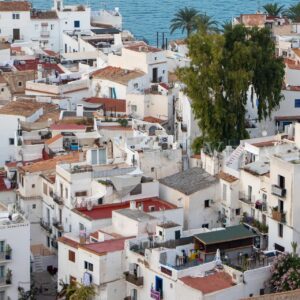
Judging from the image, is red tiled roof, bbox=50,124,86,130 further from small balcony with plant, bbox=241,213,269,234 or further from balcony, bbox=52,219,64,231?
small balcony with plant, bbox=241,213,269,234

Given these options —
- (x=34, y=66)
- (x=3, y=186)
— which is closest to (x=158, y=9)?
(x=34, y=66)

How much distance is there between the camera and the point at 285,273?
4312cm

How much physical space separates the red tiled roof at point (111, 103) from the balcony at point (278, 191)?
61.9 feet

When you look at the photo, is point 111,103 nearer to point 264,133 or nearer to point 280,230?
point 264,133

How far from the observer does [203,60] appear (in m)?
56.3

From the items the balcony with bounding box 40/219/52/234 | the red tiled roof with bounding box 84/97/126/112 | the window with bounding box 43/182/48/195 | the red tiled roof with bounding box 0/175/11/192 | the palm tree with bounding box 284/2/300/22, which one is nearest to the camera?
the balcony with bounding box 40/219/52/234

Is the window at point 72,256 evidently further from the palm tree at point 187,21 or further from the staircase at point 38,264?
the palm tree at point 187,21

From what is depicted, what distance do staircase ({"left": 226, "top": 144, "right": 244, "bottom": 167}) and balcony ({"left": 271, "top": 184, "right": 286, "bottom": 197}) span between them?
4.98 m

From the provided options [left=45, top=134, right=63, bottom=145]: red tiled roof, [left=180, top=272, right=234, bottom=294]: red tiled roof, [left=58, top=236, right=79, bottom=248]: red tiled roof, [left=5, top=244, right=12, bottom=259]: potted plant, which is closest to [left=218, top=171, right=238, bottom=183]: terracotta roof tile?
[left=58, top=236, right=79, bottom=248]: red tiled roof

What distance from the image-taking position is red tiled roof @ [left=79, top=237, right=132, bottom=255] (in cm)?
4481

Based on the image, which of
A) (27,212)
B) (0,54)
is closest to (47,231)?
(27,212)

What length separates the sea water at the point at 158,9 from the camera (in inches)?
5399

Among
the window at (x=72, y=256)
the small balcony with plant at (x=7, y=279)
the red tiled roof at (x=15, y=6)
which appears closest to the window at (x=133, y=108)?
the window at (x=72, y=256)

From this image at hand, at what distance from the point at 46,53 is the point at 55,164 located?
89.0 feet
